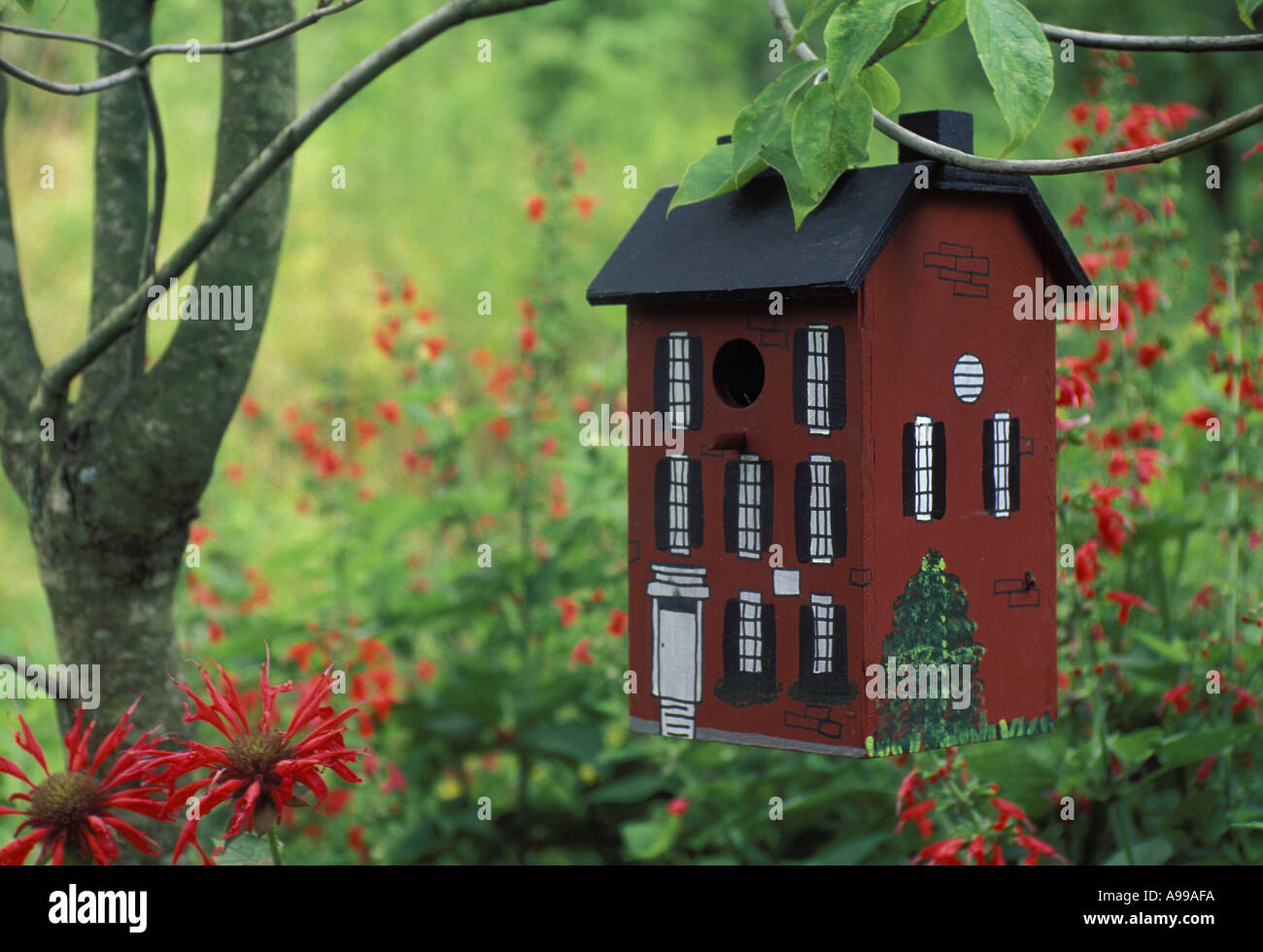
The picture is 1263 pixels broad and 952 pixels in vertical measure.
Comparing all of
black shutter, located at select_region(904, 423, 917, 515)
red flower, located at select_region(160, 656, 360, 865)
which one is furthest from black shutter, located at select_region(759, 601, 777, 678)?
red flower, located at select_region(160, 656, 360, 865)

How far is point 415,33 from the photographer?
1.85 meters

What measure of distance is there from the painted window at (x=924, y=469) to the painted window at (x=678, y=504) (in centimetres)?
29

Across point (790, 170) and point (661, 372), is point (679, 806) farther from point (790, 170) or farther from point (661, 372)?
point (790, 170)

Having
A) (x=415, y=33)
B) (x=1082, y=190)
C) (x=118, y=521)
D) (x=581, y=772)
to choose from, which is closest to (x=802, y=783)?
(x=581, y=772)

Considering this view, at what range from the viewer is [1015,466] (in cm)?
185

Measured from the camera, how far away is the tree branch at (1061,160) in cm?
139

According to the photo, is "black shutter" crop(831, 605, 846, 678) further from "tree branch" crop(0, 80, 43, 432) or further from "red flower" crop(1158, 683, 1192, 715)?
"tree branch" crop(0, 80, 43, 432)

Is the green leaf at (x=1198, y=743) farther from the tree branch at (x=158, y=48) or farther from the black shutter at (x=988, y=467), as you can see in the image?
the tree branch at (x=158, y=48)

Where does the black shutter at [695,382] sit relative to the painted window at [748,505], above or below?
above

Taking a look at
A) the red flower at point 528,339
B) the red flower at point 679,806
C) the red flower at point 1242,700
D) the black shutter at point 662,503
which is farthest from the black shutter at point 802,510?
the red flower at point 528,339

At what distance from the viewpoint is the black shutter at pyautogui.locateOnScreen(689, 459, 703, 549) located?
1.82 metres

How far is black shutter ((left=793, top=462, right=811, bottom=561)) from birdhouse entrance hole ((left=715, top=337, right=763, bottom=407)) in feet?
0.60

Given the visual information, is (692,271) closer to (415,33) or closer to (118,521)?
(415,33)

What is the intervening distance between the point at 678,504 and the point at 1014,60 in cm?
73
